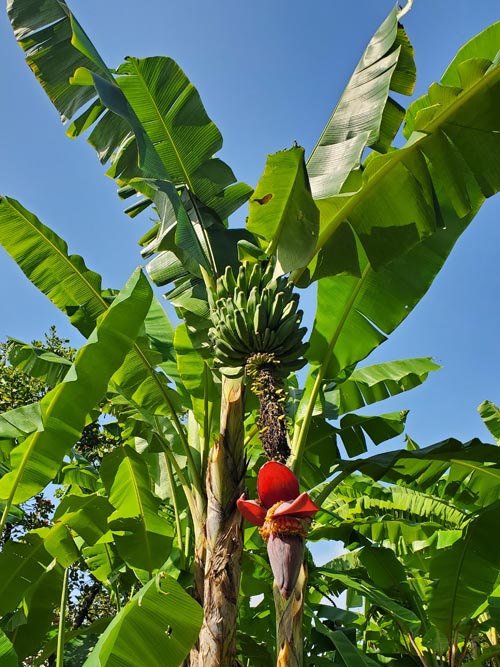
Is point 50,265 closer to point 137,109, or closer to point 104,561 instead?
point 137,109

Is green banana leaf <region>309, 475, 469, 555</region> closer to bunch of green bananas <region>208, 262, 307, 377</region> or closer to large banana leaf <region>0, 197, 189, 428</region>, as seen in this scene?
large banana leaf <region>0, 197, 189, 428</region>

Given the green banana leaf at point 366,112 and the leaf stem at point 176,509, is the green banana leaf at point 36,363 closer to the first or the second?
the leaf stem at point 176,509

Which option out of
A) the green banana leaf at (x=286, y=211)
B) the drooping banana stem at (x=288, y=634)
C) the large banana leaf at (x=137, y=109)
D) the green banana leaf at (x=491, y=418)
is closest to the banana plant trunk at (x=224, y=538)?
the drooping banana stem at (x=288, y=634)

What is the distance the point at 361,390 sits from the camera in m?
3.97

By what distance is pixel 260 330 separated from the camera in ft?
6.73

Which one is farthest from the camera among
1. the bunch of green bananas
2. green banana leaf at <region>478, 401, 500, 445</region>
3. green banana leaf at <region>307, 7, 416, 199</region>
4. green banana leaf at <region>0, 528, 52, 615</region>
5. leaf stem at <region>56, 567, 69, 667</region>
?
green banana leaf at <region>478, 401, 500, 445</region>

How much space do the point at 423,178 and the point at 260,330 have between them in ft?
4.37

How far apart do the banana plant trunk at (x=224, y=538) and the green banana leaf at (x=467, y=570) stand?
6.05 feet

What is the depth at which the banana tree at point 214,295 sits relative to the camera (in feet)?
7.58

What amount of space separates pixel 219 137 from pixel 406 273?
4.47ft

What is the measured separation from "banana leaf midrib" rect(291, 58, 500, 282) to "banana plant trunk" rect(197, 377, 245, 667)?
30.9 inches

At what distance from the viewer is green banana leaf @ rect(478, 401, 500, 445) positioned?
5.04m

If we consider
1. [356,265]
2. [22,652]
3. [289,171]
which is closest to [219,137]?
[289,171]

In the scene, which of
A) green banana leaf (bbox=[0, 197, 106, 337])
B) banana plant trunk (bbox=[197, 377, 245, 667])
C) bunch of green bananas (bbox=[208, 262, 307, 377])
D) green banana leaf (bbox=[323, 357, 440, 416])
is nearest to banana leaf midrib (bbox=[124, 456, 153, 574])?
green banana leaf (bbox=[0, 197, 106, 337])
